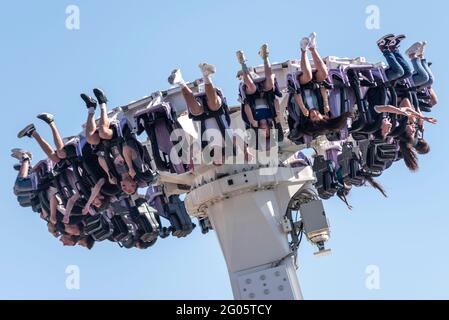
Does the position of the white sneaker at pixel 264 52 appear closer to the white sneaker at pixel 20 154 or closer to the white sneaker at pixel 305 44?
the white sneaker at pixel 305 44

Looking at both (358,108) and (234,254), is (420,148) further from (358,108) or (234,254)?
(234,254)

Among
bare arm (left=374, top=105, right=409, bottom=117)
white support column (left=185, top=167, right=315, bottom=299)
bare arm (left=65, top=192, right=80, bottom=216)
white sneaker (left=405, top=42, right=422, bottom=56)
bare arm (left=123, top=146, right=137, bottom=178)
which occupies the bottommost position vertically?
white support column (left=185, top=167, right=315, bottom=299)

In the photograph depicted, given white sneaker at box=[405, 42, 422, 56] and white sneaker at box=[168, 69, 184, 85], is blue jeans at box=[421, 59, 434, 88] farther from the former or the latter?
white sneaker at box=[168, 69, 184, 85]

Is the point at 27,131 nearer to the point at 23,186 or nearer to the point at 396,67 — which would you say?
the point at 23,186

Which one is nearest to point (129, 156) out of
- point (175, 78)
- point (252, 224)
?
point (175, 78)

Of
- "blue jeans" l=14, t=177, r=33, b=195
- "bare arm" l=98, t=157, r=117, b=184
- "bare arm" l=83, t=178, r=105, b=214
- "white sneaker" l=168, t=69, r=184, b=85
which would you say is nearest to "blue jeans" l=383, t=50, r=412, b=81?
"white sneaker" l=168, t=69, r=184, b=85

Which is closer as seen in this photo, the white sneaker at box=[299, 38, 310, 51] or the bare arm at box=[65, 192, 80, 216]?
the white sneaker at box=[299, 38, 310, 51]

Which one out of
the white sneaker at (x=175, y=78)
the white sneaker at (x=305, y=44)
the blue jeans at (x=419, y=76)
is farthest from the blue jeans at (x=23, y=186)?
the blue jeans at (x=419, y=76)
